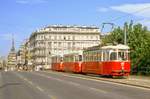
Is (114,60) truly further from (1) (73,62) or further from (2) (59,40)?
(2) (59,40)

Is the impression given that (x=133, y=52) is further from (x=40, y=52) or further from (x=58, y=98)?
(x=40, y=52)

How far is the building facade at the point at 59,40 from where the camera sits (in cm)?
17925

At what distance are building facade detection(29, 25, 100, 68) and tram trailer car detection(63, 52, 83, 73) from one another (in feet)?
311

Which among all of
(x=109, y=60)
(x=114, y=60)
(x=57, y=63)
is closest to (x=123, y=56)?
(x=114, y=60)

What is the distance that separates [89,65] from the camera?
5866cm

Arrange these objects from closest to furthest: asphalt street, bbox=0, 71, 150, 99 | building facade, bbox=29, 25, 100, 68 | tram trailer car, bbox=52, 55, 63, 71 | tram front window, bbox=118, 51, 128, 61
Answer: asphalt street, bbox=0, 71, 150, 99 → tram front window, bbox=118, 51, 128, 61 → tram trailer car, bbox=52, 55, 63, 71 → building facade, bbox=29, 25, 100, 68

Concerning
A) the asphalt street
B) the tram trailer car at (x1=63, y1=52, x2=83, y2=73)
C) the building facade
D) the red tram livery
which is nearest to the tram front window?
the red tram livery

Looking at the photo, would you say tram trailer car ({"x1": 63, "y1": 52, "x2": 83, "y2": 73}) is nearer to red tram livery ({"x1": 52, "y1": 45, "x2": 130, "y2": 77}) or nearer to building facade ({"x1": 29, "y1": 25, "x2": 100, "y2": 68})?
red tram livery ({"x1": 52, "y1": 45, "x2": 130, "y2": 77})

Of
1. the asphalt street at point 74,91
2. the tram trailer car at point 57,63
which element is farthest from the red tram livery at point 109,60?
the tram trailer car at point 57,63

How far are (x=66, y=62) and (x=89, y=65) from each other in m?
22.7

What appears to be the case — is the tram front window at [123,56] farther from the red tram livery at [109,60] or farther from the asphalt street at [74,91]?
the asphalt street at [74,91]

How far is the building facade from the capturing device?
7057 inches

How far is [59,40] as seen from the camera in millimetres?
182500

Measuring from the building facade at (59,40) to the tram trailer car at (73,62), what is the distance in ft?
311
